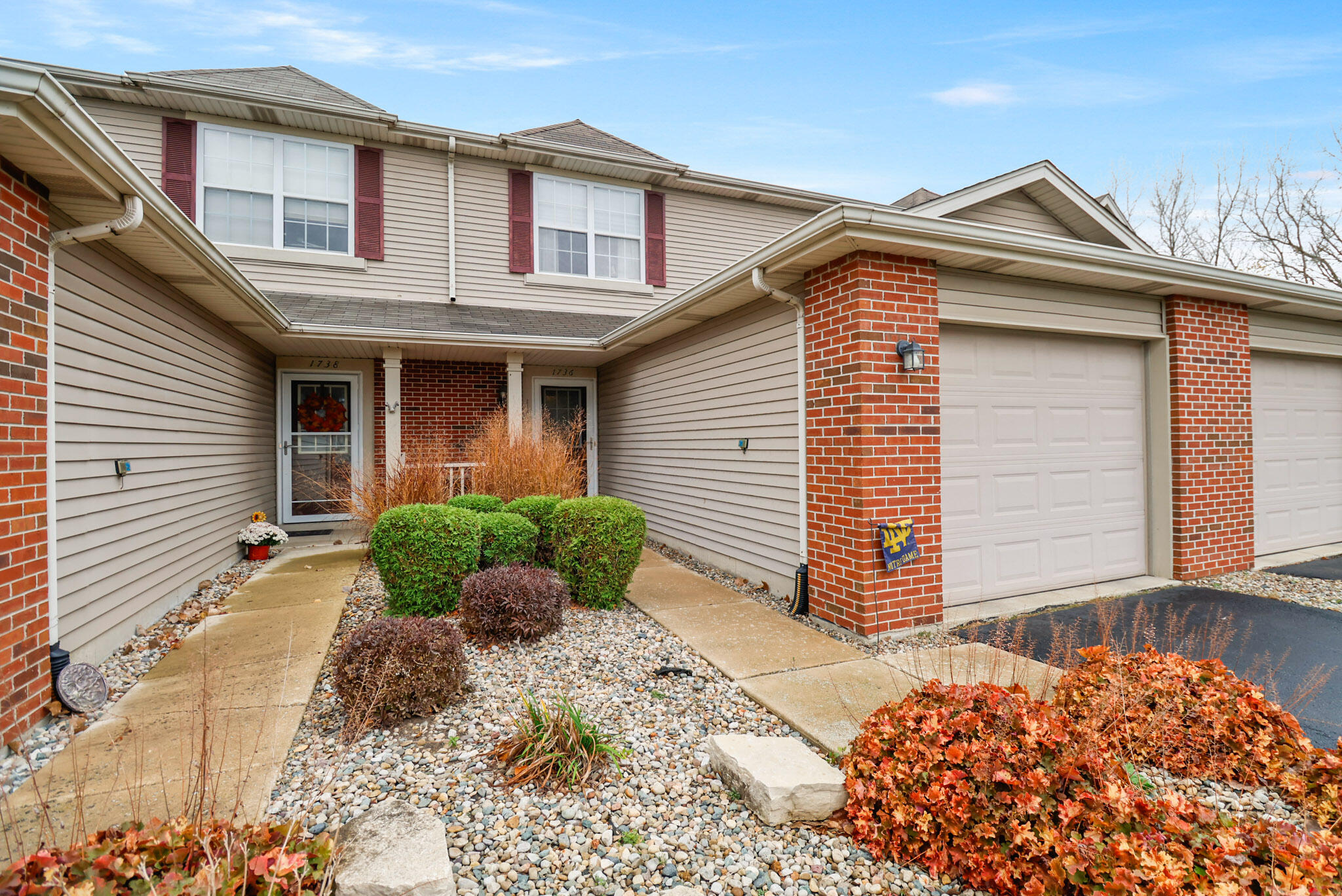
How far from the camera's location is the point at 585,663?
3629mm

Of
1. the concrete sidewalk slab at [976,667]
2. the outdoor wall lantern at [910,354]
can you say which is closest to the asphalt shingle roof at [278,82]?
the outdoor wall lantern at [910,354]

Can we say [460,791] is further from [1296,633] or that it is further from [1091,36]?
[1091,36]

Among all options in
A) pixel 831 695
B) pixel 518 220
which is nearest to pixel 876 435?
pixel 831 695

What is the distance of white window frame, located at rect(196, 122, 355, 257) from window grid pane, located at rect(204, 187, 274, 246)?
0.04 m

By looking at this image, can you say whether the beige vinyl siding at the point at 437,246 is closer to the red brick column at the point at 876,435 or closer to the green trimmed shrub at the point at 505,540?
the green trimmed shrub at the point at 505,540

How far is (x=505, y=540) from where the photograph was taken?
4.71 m

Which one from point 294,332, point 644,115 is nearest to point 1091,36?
point 644,115

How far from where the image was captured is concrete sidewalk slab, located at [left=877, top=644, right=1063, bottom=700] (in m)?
3.12

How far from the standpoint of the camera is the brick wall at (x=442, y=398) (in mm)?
8414

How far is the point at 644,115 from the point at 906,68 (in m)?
5.12

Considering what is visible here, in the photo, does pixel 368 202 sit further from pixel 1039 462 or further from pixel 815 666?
pixel 1039 462

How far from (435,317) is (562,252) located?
2.37 meters

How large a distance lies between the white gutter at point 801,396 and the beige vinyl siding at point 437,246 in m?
5.20

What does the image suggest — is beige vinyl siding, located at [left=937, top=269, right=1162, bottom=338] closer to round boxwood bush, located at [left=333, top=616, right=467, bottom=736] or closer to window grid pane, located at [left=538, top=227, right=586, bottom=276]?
round boxwood bush, located at [left=333, top=616, right=467, bottom=736]
